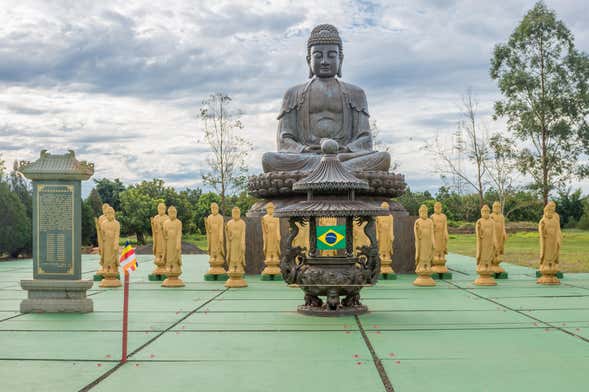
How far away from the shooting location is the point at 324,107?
1569cm

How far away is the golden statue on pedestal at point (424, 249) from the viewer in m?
11.0

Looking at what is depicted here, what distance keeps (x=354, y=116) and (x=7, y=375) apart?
11884 mm

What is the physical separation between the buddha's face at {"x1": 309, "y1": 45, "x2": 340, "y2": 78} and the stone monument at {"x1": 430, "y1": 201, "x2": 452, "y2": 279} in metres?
5.26

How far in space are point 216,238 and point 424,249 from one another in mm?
3657

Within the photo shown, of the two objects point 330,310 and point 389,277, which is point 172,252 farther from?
point 330,310

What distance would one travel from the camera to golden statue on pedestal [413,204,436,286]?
10961 millimetres

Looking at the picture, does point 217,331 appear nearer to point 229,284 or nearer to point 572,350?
point 572,350

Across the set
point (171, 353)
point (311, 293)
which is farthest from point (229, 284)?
point (171, 353)

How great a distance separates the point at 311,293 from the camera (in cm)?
772

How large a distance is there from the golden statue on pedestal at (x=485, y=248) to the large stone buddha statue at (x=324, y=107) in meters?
4.67

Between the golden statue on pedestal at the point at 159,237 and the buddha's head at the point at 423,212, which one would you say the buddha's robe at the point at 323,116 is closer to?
the buddha's head at the point at 423,212

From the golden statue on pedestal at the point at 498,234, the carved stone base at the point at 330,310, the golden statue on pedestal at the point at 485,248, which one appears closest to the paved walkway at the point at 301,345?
the carved stone base at the point at 330,310

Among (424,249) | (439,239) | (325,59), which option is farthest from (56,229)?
(325,59)

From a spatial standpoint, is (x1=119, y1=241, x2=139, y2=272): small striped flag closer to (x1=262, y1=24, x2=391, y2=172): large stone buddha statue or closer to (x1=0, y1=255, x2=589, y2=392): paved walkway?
(x1=0, y1=255, x2=589, y2=392): paved walkway
